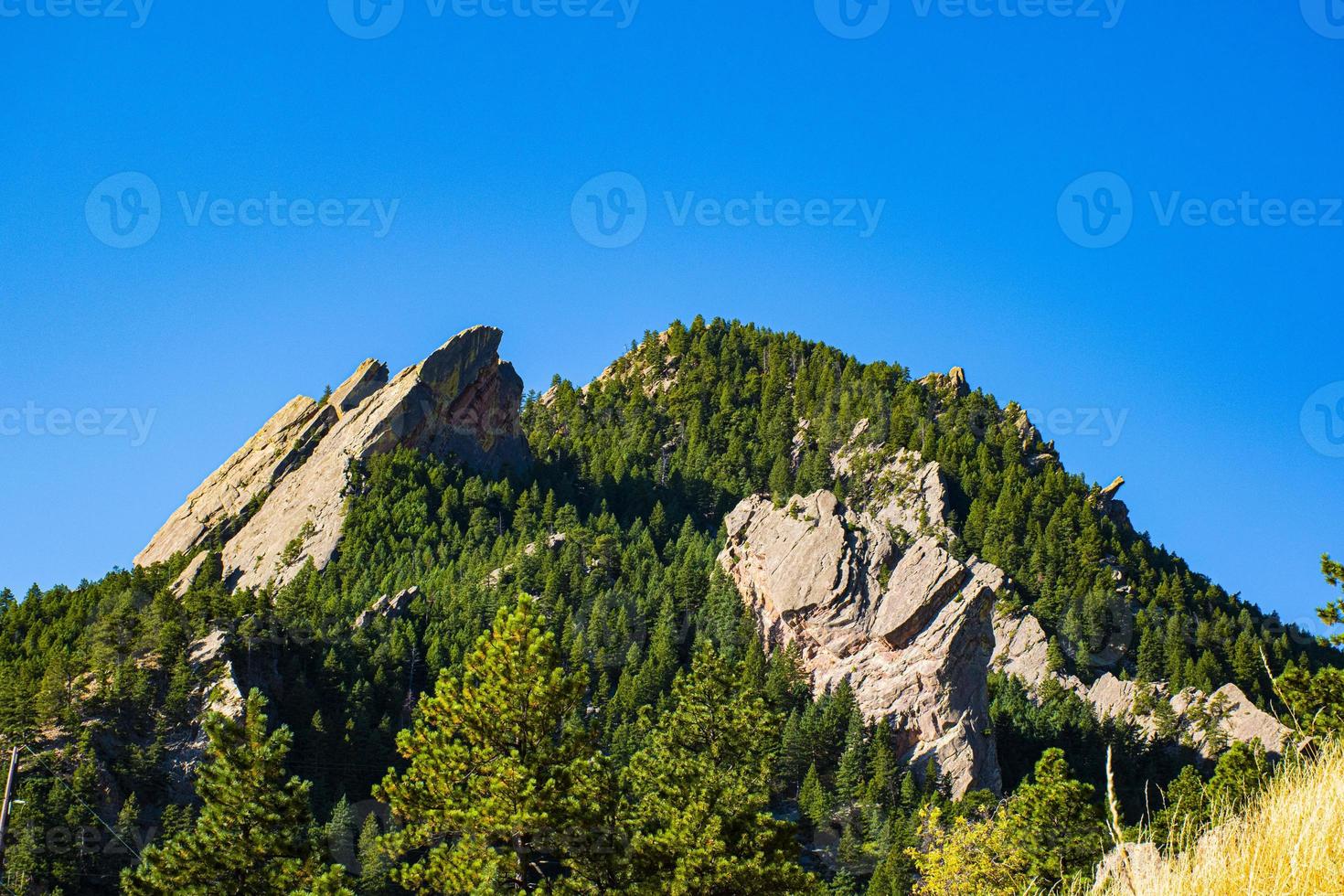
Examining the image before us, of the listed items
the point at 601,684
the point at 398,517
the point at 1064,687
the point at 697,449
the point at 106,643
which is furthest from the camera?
the point at 697,449

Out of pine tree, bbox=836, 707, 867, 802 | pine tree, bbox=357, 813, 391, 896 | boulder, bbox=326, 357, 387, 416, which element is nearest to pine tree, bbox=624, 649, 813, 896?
pine tree, bbox=357, 813, 391, 896

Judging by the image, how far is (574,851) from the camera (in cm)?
2706

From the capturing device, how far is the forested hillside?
2717 cm

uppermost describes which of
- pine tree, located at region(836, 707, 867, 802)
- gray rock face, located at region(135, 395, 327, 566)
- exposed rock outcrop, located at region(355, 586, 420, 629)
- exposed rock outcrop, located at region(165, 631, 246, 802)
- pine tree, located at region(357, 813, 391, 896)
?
gray rock face, located at region(135, 395, 327, 566)

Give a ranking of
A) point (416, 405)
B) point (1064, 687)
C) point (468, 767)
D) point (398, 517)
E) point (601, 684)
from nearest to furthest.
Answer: point (468, 767) → point (601, 684) → point (1064, 687) → point (398, 517) → point (416, 405)

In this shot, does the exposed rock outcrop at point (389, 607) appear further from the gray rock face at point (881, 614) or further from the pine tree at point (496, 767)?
the pine tree at point (496, 767)

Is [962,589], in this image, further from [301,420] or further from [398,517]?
[301,420]

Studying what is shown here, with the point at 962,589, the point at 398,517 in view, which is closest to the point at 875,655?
the point at 962,589

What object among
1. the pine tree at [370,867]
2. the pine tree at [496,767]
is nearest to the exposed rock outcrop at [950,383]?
the pine tree at [370,867]

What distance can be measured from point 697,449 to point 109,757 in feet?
339

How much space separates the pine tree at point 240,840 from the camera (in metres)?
26.5

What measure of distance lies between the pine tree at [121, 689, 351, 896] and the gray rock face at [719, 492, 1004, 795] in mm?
63140

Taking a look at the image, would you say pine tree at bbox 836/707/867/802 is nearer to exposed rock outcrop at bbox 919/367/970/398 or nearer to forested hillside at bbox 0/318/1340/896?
forested hillside at bbox 0/318/1340/896

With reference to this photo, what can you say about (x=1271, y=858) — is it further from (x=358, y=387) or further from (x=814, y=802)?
(x=358, y=387)
